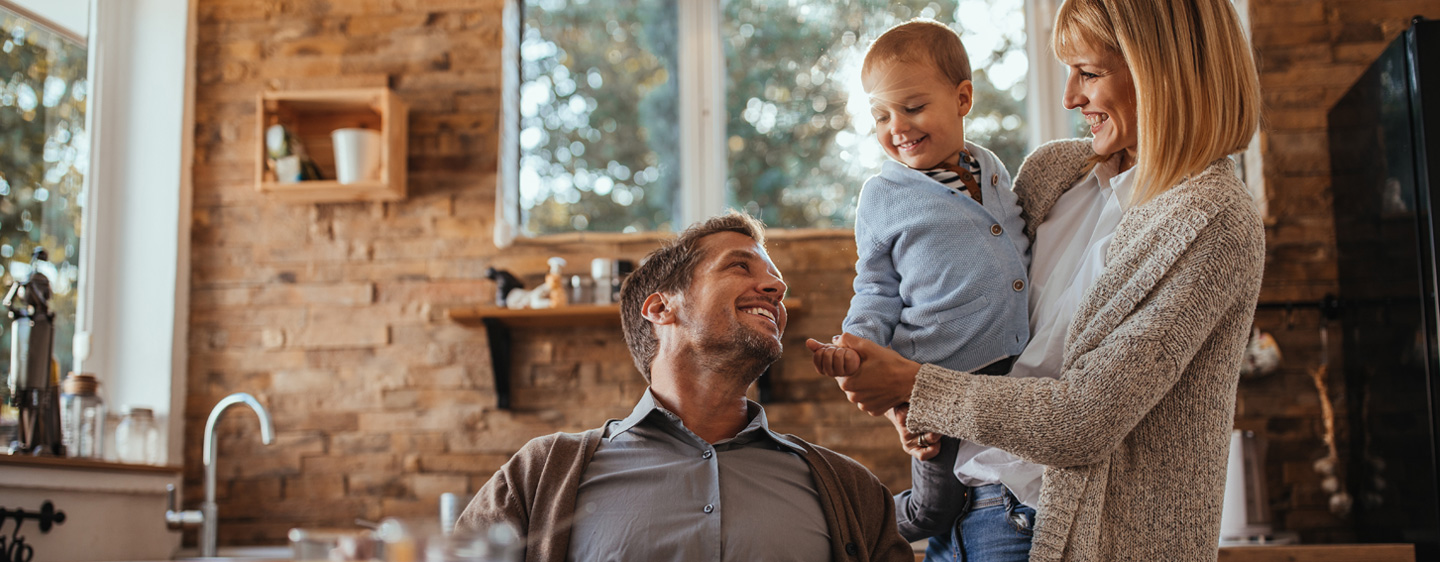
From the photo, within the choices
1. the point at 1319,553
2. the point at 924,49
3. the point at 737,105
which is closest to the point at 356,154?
the point at 737,105

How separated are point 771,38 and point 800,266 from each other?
2.79 ft

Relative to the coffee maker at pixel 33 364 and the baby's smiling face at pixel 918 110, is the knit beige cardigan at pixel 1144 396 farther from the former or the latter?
the coffee maker at pixel 33 364

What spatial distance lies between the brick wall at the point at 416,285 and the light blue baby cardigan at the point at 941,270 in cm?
175

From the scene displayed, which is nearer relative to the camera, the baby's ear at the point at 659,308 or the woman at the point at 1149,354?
the woman at the point at 1149,354

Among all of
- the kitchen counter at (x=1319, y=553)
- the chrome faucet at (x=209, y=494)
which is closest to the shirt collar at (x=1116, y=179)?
the kitchen counter at (x=1319, y=553)

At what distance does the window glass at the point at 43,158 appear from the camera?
311 cm

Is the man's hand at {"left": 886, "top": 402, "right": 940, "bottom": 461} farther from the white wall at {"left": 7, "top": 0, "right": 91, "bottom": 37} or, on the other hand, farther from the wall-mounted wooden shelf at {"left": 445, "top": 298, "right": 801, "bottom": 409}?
the white wall at {"left": 7, "top": 0, "right": 91, "bottom": 37}

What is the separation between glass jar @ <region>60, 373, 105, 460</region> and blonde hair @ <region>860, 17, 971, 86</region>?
7.73 ft

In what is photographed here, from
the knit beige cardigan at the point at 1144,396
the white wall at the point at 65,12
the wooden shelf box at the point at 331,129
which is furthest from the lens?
the wooden shelf box at the point at 331,129

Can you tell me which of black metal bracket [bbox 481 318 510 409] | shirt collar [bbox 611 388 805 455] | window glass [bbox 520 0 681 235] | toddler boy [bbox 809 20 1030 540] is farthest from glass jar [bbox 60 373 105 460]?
toddler boy [bbox 809 20 1030 540]

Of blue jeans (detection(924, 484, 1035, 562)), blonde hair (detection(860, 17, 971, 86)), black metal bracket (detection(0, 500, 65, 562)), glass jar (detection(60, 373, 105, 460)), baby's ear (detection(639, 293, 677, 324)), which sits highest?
blonde hair (detection(860, 17, 971, 86))

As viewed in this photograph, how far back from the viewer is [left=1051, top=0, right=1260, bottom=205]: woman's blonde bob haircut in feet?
4.29

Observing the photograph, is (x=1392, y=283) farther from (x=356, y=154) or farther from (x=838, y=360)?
(x=356, y=154)

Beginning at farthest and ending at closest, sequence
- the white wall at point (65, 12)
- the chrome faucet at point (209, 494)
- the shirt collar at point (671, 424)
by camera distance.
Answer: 1. the white wall at point (65, 12)
2. the chrome faucet at point (209, 494)
3. the shirt collar at point (671, 424)
